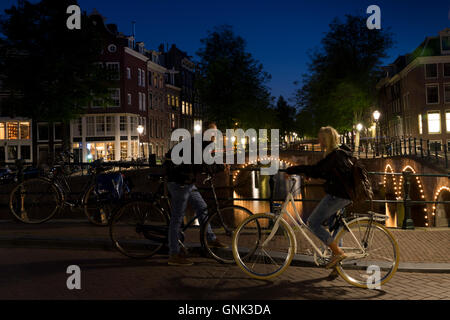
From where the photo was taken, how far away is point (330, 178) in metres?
5.17

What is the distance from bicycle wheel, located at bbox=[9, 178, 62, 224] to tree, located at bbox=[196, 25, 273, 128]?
32.5 m

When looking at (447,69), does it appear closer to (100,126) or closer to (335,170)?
(100,126)

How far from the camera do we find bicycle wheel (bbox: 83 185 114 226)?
8523 millimetres

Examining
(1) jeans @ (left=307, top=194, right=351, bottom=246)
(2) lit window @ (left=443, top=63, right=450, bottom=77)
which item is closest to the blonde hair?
(1) jeans @ (left=307, top=194, right=351, bottom=246)

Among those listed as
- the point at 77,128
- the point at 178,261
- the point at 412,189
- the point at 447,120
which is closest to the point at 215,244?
the point at 178,261

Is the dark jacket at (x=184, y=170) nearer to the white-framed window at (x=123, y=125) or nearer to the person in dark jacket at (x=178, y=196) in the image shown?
the person in dark jacket at (x=178, y=196)

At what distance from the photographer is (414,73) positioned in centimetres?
4584

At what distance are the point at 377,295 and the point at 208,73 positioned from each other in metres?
37.8

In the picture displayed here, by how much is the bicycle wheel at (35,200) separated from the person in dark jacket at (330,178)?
5.37 meters

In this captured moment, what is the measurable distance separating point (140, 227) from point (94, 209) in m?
2.53

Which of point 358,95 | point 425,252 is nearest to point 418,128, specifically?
point 358,95

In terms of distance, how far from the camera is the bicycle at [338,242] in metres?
5.21

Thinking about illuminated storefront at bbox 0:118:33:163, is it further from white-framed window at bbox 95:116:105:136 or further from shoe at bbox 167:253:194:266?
shoe at bbox 167:253:194:266
